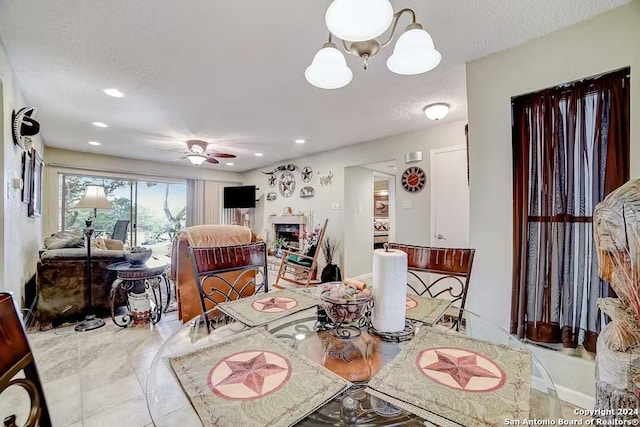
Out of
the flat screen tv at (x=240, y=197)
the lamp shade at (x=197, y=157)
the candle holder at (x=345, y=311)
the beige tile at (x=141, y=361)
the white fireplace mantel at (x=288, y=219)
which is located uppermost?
the lamp shade at (x=197, y=157)

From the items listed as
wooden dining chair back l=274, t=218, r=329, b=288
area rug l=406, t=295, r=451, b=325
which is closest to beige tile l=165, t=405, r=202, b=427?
area rug l=406, t=295, r=451, b=325

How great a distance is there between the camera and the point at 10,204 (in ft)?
7.43

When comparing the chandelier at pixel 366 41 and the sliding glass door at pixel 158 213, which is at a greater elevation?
the chandelier at pixel 366 41

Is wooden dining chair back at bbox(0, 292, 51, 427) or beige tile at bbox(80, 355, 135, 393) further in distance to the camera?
beige tile at bbox(80, 355, 135, 393)

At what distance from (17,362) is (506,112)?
269cm

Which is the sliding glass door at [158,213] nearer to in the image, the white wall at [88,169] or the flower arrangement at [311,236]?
the white wall at [88,169]

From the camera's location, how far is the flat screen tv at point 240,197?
6.77m

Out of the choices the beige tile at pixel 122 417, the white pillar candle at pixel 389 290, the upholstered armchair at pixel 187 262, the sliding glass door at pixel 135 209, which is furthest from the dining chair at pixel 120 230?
the white pillar candle at pixel 389 290

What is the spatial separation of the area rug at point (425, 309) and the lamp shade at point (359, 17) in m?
1.19

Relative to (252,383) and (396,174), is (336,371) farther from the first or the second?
(396,174)

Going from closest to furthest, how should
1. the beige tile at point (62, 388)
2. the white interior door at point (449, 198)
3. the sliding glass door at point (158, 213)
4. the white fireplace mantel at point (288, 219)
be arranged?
1. the beige tile at point (62, 388)
2. the white interior door at point (449, 198)
3. the white fireplace mantel at point (288, 219)
4. the sliding glass door at point (158, 213)

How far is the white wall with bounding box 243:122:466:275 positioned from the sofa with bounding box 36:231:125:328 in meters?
3.21

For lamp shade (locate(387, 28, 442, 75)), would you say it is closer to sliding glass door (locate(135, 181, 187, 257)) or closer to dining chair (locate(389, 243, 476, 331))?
dining chair (locate(389, 243, 476, 331))

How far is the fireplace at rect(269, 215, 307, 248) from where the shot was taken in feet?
18.4
